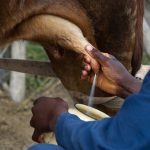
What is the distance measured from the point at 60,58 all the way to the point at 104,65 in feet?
2.73

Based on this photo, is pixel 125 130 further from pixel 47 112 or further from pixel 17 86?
pixel 17 86

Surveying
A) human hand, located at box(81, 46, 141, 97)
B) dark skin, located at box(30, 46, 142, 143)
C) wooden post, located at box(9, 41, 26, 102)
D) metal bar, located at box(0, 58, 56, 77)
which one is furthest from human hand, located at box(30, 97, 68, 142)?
wooden post, located at box(9, 41, 26, 102)

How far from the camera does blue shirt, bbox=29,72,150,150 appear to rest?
1.56 metres

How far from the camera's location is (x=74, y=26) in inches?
105

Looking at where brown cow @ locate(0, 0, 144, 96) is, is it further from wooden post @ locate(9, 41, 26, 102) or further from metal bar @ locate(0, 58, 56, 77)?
wooden post @ locate(9, 41, 26, 102)

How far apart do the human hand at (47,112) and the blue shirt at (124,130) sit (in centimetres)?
30

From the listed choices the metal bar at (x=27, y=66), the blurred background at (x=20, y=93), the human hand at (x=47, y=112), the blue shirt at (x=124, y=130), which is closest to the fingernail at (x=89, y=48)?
the human hand at (x=47, y=112)

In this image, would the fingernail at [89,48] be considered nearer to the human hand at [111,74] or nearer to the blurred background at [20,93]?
the human hand at [111,74]

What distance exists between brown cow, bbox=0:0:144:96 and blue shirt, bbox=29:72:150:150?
885 mm

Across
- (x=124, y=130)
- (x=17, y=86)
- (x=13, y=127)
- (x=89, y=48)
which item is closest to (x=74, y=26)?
(x=89, y=48)

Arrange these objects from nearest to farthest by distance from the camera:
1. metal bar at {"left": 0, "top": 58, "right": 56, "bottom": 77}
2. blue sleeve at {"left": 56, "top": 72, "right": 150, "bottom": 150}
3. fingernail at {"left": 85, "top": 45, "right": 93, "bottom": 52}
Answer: blue sleeve at {"left": 56, "top": 72, "right": 150, "bottom": 150} → fingernail at {"left": 85, "top": 45, "right": 93, "bottom": 52} → metal bar at {"left": 0, "top": 58, "right": 56, "bottom": 77}

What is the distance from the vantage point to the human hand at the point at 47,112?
2.08 metres

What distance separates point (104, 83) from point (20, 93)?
7.90 ft

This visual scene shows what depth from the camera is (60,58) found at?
292 cm
